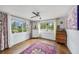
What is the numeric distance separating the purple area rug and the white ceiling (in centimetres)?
60

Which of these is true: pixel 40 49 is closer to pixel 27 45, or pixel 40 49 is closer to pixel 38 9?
pixel 27 45

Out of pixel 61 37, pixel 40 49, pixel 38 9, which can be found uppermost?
pixel 38 9

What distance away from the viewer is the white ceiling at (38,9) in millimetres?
1643

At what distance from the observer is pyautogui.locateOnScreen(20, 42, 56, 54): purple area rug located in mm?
1737

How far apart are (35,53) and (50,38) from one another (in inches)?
16.9

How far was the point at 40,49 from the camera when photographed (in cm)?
176

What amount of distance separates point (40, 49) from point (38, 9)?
777 millimetres

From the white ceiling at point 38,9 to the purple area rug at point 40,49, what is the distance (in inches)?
23.7

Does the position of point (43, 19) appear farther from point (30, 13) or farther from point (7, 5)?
point (7, 5)

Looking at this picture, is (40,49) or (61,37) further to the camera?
(61,37)

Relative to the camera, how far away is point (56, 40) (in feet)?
6.04

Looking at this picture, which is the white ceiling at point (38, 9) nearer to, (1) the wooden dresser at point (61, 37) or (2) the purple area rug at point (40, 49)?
(1) the wooden dresser at point (61, 37)

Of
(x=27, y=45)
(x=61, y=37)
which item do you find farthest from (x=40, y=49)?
(x=61, y=37)
